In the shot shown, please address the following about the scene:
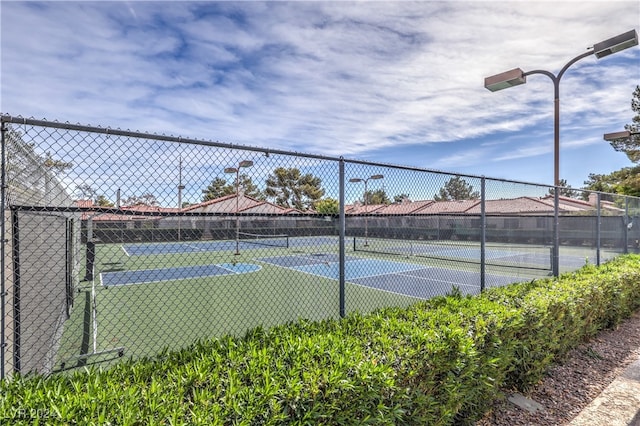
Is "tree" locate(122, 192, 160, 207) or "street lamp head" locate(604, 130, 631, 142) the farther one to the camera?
"street lamp head" locate(604, 130, 631, 142)

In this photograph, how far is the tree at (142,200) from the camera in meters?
2.73

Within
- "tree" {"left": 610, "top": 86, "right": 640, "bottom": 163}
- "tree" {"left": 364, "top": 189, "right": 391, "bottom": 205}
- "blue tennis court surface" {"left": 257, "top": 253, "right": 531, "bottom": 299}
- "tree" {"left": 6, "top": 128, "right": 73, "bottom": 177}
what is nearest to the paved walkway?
"tree" {"left": 364, "top": 189, "right": 391, "bottom": 205}

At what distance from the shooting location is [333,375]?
1831 millimetres

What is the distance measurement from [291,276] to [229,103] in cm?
685

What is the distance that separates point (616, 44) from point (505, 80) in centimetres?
182

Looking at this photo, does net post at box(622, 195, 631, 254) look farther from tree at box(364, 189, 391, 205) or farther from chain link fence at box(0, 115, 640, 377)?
tree at box(364, 189, 391, 205)

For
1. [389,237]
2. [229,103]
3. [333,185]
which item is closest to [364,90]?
[229,103]

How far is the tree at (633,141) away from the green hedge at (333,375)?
77.0 feet

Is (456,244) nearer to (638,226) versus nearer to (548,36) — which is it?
(548,36)

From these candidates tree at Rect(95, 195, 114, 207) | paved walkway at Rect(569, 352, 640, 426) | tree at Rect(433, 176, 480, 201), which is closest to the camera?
tree at Rect(95, 195, 114, 207)

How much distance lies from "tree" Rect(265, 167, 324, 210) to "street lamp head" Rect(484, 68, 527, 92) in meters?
4.97

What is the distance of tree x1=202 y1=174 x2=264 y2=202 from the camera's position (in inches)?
121

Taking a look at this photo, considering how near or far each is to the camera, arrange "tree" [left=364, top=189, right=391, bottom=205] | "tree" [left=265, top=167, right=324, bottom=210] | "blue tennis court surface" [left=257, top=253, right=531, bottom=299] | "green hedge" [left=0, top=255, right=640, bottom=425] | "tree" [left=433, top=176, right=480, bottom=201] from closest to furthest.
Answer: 1. "green hedge" [left=0, top=255, right=640, bottom=425]
2. "tree" [left=265, top=167, right=324, bottom=210]
3. "tree" [left=364, top=189, right=391, bottom=205]
4. "tree" [left=433, top=176, right=480, bottom=201]
5. "blue tennis court surface" [left=257, top=253, right=531, bottom=299]

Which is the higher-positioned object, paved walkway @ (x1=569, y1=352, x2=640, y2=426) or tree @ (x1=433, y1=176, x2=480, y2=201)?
tree @ (x1=433, y1=176, x2=480, y2=201)
